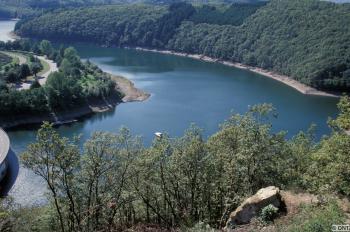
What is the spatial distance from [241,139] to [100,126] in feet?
158

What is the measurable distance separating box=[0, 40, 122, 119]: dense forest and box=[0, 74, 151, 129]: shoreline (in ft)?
2.16

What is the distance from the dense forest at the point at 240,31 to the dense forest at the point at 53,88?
38.6m

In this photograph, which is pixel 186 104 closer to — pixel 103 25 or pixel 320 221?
pixel 320 221

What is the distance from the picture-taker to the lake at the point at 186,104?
64.4 meters

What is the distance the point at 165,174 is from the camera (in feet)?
71.1

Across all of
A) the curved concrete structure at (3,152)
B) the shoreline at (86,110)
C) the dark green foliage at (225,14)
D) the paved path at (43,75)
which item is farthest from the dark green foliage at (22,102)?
the dark green foliage at (225,14)

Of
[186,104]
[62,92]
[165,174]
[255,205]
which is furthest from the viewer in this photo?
[186,104]

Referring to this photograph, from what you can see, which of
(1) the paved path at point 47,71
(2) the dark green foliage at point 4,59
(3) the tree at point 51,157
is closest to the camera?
(3) the tree at point 51,157

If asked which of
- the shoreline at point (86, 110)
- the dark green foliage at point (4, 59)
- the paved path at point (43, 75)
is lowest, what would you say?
the shoreline at point (86, 110)

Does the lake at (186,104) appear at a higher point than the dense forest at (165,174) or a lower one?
lower

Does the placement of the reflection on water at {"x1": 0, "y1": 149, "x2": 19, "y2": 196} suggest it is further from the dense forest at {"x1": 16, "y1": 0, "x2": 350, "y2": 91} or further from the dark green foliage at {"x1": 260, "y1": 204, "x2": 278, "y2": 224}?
the dense forest at {"x1": 16, "y1": 0, "x2": 350, "y2": 91}

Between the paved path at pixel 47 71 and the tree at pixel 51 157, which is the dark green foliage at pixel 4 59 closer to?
the paved path at pixel 47 71

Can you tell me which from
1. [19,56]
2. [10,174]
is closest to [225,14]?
[19,56]

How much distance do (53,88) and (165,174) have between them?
53947mm
